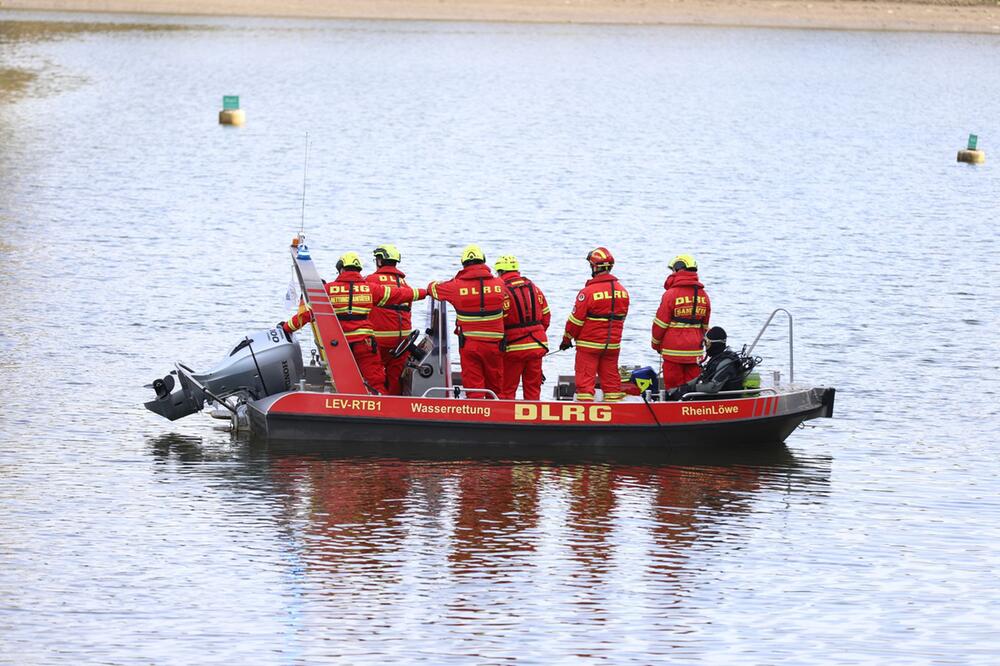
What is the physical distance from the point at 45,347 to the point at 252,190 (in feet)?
58.8

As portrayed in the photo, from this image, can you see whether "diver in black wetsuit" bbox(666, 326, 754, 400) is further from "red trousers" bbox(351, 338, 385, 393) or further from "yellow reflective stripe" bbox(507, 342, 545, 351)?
"red trousers" bbox(351, 338, 385, 393)

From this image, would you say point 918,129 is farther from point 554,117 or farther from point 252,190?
point 252,190

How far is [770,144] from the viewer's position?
5191cm

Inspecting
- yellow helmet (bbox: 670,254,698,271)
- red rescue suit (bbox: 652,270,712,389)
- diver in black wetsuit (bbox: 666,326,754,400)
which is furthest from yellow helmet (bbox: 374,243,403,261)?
diver in black wetsuit (bbox: 666,326,754,400)

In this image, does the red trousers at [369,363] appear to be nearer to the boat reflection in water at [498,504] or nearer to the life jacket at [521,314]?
the boat reflection in water at [498,504]

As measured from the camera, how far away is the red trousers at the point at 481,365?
54.6 feet

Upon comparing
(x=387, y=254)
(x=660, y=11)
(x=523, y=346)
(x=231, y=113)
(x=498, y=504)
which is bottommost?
(x=498, y=504)

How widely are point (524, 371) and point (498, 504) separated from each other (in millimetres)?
2030

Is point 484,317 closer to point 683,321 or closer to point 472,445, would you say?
point 472,445

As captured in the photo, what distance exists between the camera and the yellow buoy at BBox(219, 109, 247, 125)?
169ft

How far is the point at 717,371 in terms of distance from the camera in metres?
16.9

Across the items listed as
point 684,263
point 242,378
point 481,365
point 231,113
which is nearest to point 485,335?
point 481,365

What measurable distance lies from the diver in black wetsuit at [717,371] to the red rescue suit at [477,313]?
79.0 inches

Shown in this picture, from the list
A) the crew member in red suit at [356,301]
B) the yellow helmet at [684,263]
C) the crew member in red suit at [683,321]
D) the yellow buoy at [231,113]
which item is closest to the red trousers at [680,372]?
the crew member in red suit at [683,321]
